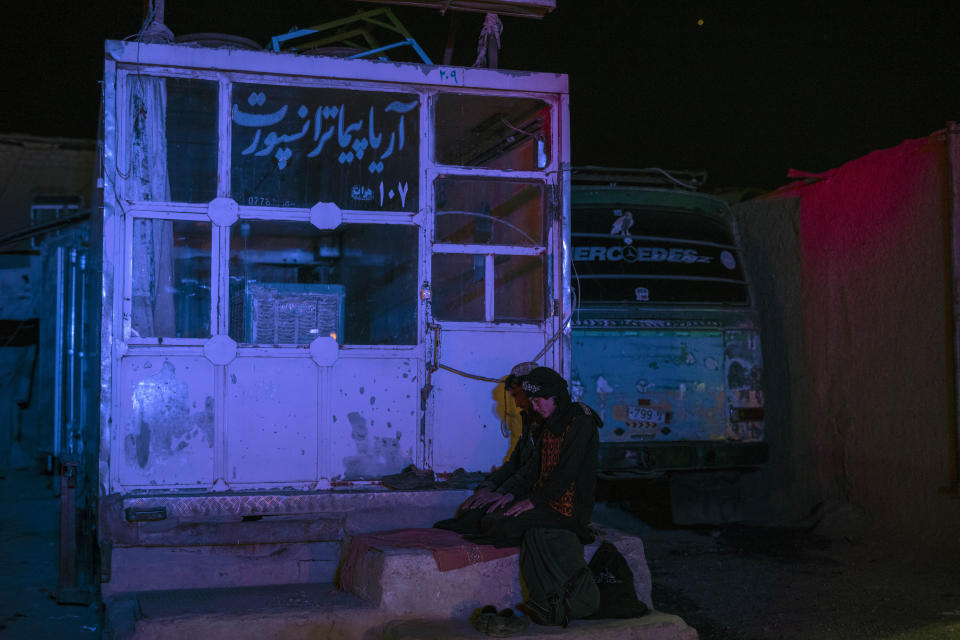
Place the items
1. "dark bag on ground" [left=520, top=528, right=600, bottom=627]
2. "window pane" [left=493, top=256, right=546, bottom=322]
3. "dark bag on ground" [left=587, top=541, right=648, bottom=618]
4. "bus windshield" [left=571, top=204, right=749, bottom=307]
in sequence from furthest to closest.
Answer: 1. "bus windshield" [left=571, top=204, right=749, bottom=307]
2. "window pane" [left=493, top=256, right=546, bottom=322]
3. "dark bag on ground" [left=587, top=541, right=648, bottom=618]
4. "dark bag on ground" [left=520, top=528, right=600, bottom=627]

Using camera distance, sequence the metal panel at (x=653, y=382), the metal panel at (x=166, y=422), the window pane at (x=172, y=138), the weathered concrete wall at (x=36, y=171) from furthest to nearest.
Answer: the weathered concrete wall at (x=36, y=171), the metal panel at (x=653, y=382), the window pane at (x=172, y=138), the metal panel at (x=166, y=422)

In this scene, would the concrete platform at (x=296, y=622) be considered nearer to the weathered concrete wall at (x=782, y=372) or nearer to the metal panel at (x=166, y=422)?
the metal panel at (x=166, y=422)

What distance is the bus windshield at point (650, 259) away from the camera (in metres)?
7.84

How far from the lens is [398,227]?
223 inches

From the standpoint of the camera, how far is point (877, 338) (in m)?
7.50

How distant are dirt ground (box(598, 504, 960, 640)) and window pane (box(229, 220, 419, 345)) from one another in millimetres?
2560

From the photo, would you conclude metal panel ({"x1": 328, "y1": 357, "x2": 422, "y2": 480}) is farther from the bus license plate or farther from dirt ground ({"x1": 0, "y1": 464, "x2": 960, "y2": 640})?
the bus license plate

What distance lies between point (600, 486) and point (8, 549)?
514cm

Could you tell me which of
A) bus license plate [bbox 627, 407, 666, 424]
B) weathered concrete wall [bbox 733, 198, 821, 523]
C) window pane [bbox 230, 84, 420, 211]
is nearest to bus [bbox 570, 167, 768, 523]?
bus license plate [bbox 627, 407, 666, 424]

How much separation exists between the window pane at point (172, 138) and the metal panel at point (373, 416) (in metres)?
1.40

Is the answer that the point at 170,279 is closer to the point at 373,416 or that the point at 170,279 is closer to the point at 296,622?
the point at 373,416

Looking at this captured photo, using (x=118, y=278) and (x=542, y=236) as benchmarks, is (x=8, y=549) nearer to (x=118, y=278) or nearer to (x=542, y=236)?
A: (x=118, y=278)

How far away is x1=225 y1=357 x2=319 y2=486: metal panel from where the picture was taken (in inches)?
208

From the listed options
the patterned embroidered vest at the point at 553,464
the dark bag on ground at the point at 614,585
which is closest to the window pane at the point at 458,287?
the patterned embroidered vest at the point at 553,464
